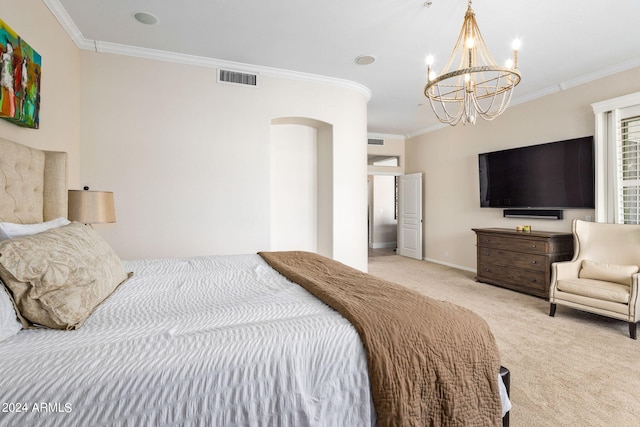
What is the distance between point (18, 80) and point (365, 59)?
3087 mm

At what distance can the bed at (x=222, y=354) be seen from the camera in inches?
32.4

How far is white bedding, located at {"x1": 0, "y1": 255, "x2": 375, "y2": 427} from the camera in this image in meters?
0.80

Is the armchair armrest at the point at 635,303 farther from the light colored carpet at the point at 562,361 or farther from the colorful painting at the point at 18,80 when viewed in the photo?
the colorful painting at the point at 18,80

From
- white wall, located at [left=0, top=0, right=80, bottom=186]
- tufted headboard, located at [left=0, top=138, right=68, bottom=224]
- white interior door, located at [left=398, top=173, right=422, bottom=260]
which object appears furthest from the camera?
white interior door, located at [left=398, top=173, right=422, bottom=260]

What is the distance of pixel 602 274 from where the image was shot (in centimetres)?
309

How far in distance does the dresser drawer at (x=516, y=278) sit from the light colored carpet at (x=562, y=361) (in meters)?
0.11

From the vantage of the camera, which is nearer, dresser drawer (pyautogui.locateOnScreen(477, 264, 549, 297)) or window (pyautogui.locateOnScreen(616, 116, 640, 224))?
window (pyautogui.locateOnScreen(616, 116, 640, 224))

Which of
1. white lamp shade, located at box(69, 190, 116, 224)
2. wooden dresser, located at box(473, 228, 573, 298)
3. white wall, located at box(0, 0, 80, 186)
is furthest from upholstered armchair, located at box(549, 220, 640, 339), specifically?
white wall, located at box(0, 0, 80, 186)

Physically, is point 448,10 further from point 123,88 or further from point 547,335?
point 123,88

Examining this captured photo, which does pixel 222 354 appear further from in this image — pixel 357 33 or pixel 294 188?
pixel 294 188

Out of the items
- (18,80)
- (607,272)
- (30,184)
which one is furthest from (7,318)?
(607,272)

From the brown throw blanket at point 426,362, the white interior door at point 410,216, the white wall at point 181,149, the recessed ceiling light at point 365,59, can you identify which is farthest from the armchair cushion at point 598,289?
the white interior door at point 410,216

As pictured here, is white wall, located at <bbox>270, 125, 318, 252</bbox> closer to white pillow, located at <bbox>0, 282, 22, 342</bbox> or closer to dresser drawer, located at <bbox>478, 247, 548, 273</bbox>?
dresser drawer, located at <bbox>478, 247, 548, 273</bbox>

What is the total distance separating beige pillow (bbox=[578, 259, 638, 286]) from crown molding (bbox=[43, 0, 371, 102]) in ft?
11.3
